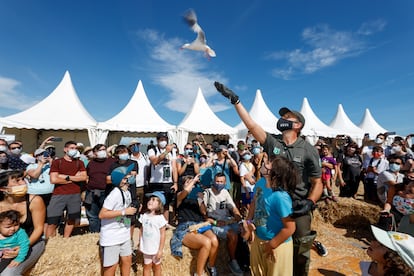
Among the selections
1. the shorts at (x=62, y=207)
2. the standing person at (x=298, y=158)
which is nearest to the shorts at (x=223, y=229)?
the standing person at (x=298, y=158)

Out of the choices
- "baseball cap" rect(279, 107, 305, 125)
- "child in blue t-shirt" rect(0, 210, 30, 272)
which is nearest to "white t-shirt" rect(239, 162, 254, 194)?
"baseball cap" rect(279, 107, 305, 125)

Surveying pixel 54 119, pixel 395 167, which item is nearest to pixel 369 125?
pixel 395 167

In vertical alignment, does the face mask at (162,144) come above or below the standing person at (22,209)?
above

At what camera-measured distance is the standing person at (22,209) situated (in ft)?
6.36

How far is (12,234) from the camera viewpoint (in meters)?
1.86

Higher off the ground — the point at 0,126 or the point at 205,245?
the point at 0,126

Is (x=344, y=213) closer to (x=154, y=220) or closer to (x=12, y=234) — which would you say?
(x=154, y=220)

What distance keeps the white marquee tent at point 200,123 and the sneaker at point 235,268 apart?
1092 centimetres

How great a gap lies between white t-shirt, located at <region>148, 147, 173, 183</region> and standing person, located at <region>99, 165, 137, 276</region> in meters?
1.48

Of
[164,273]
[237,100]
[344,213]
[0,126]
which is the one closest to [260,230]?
[237,100]

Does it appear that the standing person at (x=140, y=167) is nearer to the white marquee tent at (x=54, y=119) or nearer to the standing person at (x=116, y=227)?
the standing person at (x=116, y=227)

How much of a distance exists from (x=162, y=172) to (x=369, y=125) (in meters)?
28.6

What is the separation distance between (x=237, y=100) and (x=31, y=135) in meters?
15.6

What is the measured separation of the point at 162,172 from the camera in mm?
3945
